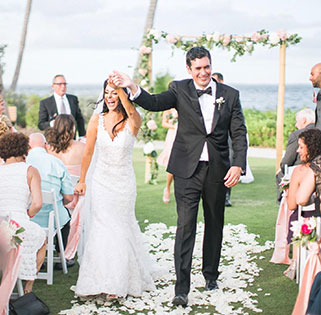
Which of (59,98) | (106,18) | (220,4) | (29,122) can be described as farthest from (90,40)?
(59,98)

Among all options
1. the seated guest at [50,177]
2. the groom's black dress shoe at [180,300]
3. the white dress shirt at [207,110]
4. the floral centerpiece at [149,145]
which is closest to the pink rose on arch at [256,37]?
the floral centerpiece at [149,145]

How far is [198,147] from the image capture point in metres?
4.99

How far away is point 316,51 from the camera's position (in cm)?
6156

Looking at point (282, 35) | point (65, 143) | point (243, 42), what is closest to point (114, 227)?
point (65, 143)

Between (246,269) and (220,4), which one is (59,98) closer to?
(246,269)

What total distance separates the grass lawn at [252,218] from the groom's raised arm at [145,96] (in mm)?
1743

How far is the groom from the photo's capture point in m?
4.98

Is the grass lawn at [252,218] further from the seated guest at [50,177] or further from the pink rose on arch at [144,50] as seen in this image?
the pink rose on arch at [144,50]

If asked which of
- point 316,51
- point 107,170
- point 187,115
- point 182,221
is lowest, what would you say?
point 182,221

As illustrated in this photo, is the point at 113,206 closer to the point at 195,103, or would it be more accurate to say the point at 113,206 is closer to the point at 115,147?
Result: the point at 115,147

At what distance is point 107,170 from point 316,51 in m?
59.2

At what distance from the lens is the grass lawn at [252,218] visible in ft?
17.1

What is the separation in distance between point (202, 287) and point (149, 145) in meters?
6.08

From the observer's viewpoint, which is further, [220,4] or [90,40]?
[90,40]
